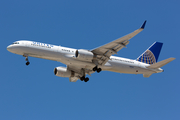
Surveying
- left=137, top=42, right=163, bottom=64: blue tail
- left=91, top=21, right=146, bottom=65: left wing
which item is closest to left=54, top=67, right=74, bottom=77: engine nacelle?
left=91, top=21, right=146, bottom=65: left wing

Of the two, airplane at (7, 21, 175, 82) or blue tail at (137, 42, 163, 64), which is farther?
blue tail at (137, 42, 163, 64)

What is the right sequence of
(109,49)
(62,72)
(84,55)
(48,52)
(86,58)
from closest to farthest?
(109,49) < (84,55) < (86,58) < (48,52) < (62,72)

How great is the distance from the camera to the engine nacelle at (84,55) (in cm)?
3356

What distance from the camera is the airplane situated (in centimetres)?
3359

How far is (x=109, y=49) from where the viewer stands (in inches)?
1313

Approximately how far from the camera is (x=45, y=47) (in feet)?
113

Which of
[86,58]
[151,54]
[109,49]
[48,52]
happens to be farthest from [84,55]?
[151,54]

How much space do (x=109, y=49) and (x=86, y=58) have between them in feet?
11.3

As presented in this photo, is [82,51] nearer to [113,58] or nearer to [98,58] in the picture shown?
[98,58]

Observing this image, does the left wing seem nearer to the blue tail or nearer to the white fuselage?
the white fuselage

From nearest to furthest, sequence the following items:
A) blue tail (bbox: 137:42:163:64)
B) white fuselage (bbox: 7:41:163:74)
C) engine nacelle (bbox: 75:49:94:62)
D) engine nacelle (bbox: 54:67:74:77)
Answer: engine nacelle (bbox: 75:49:94:62)
white fuselage (bbox: 7:41:163:74)
engine nacelle (bbox: 54:67:74:77)
blue tail (bbox: 137:42:163:64)

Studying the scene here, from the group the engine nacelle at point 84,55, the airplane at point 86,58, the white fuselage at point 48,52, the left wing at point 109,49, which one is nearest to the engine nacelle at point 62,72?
the airplane at point 86,58

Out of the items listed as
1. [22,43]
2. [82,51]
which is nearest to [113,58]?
[82,51]

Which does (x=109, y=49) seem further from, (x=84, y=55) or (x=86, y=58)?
(x=84, y=55)
